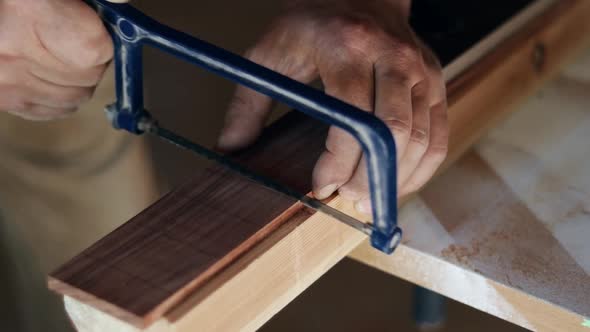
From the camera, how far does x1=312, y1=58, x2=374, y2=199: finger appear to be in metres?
0.86

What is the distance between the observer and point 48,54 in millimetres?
940

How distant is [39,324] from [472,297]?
3.25 feet

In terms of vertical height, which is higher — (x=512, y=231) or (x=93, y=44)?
(x=93, y=44)

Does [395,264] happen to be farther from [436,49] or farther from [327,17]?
[436,49]

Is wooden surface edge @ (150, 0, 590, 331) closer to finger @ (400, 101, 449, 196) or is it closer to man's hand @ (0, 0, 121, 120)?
finger @ (400, 101, 449, 196)

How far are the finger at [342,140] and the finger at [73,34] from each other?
268 millimetres

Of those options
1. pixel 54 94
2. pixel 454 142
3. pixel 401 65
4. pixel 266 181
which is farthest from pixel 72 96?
pixel 454 142

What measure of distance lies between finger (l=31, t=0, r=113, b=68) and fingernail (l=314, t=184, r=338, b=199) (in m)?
0.29

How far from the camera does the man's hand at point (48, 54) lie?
88 cm

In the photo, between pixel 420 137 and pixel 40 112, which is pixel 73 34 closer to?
pixel 40 112

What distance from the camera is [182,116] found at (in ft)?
5.01

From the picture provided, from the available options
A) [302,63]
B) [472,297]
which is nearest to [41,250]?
[302,63]

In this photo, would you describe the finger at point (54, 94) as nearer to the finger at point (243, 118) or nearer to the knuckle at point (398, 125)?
the finger at point (243, 118)

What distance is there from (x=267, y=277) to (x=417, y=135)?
0.81 ft
